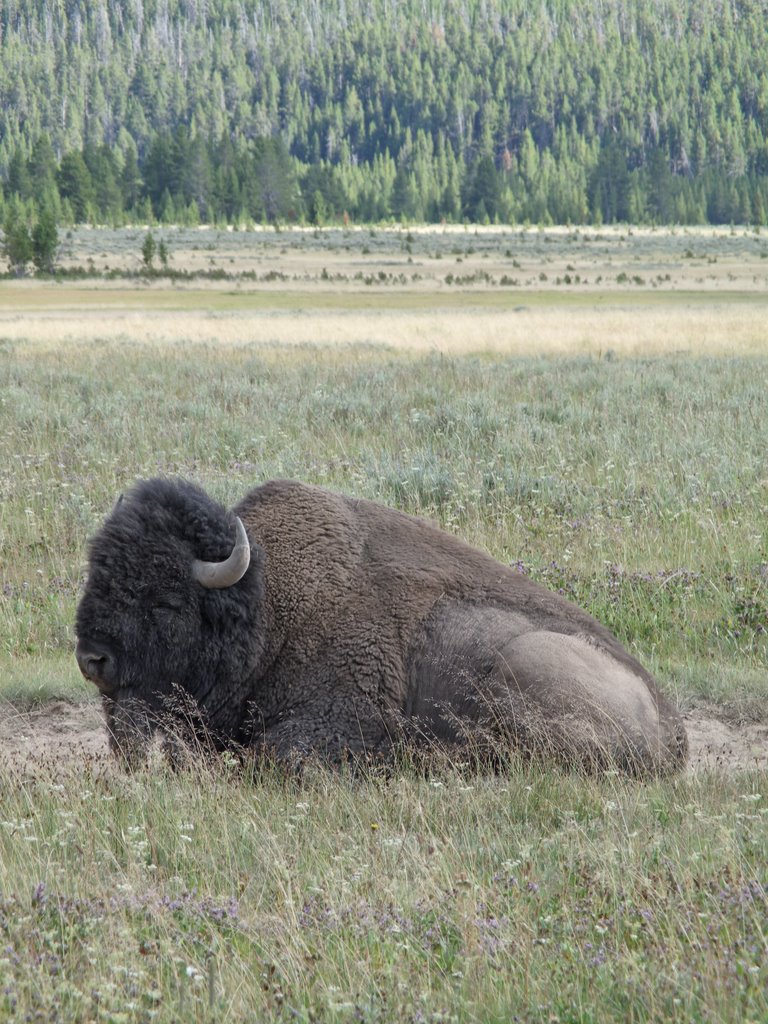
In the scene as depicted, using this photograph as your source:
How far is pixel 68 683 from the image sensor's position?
678cm

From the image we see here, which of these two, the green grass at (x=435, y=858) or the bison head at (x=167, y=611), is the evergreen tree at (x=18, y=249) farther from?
the bison head at (x=167, y=611)

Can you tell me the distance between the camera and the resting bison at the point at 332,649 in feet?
16.3

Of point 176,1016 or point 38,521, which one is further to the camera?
point 38,521

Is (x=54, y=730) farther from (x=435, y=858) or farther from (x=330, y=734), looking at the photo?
(x=435, y=858)

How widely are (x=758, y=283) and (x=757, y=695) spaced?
51.7 meters

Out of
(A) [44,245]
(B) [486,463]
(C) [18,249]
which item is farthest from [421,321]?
(C) [18,249]

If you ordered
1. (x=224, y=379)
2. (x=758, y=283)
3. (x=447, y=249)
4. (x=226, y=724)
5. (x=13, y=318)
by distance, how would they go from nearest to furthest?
(x=226, y=724)
(x=224, y=379)
(x=13, y=318)
(x=758, y=283)
(x=447, y=249)

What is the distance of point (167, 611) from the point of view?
16.5 feet

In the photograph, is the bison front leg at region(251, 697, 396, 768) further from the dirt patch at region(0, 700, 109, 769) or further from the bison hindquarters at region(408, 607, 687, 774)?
the dirt patch at region(0, 700, 109, 769)

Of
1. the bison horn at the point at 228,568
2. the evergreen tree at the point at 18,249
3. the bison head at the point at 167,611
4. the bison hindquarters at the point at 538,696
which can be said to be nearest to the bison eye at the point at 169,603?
the bison head at the point at 167,611

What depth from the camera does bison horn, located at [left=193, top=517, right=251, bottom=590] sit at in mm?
4957

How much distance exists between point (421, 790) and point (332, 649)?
0.90 meters

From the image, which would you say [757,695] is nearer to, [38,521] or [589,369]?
[38,521]

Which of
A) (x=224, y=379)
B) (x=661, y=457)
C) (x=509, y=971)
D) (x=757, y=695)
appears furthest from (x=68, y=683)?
(x=224, y=379)
